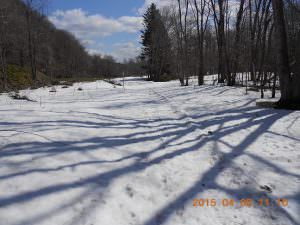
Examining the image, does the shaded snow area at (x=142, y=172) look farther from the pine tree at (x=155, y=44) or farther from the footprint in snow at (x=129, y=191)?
the pine tree at (x=155, y=44)

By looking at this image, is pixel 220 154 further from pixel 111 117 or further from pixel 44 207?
pixel 111 117

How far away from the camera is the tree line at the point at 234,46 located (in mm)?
7418

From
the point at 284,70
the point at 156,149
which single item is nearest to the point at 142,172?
the point at 156,149

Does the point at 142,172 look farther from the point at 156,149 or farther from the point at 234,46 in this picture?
the point at 234,46

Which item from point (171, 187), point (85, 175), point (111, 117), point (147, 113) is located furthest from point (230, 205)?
point (147, 113)

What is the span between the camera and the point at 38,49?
107 feet

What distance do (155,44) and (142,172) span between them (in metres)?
32.9

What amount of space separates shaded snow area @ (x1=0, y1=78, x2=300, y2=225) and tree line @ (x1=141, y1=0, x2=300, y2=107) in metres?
3.47

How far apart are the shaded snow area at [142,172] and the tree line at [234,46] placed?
3475 mm

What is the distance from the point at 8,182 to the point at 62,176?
1.90 ft

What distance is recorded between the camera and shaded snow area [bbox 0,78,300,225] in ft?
7.72

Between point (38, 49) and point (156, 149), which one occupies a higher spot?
point (38, 49)

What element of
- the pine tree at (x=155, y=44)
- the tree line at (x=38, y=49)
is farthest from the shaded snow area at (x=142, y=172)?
the pine tree at (x=155, y=44)
